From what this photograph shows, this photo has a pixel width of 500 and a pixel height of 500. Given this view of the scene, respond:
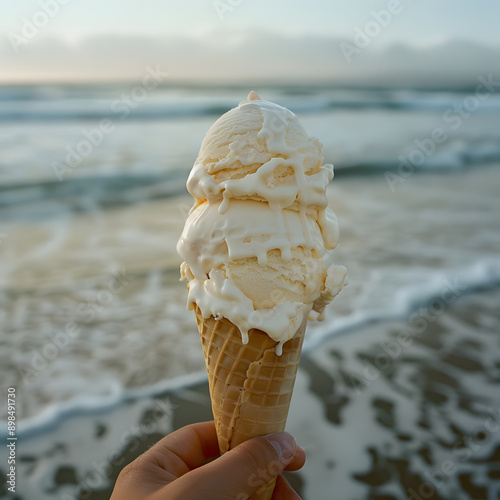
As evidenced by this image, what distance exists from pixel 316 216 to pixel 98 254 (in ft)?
13.6

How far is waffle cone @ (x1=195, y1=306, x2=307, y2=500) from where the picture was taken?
1722 millimetres

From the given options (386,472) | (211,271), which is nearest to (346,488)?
(386,472)

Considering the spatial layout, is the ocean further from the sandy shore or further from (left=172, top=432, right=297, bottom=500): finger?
(left=172, top=432, right=297, bottom=500): finger

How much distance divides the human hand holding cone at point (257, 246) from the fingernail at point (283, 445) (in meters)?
0.11

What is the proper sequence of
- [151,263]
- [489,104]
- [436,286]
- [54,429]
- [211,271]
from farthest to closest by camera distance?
[489,104] < [151,263] < [436,286] < [54,429] < [211,271]

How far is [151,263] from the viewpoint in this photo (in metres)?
5.15

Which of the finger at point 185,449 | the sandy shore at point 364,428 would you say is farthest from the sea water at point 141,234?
the finger at point 185,449

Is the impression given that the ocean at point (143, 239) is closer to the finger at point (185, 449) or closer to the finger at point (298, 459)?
the finger at point (298, 459)

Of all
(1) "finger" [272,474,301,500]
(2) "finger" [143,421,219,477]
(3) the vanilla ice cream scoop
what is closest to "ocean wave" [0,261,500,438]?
(2) "finger" [143,421,219,477]

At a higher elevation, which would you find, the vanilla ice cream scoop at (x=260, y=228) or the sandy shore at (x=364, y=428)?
the vanilla ice cream scoop at (x=260, y=228)

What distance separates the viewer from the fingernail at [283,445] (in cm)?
176

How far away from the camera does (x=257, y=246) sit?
161cm

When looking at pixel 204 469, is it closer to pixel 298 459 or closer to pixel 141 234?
pixel 298 459

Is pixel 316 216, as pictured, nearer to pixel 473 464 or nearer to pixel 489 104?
pixel 473 464
